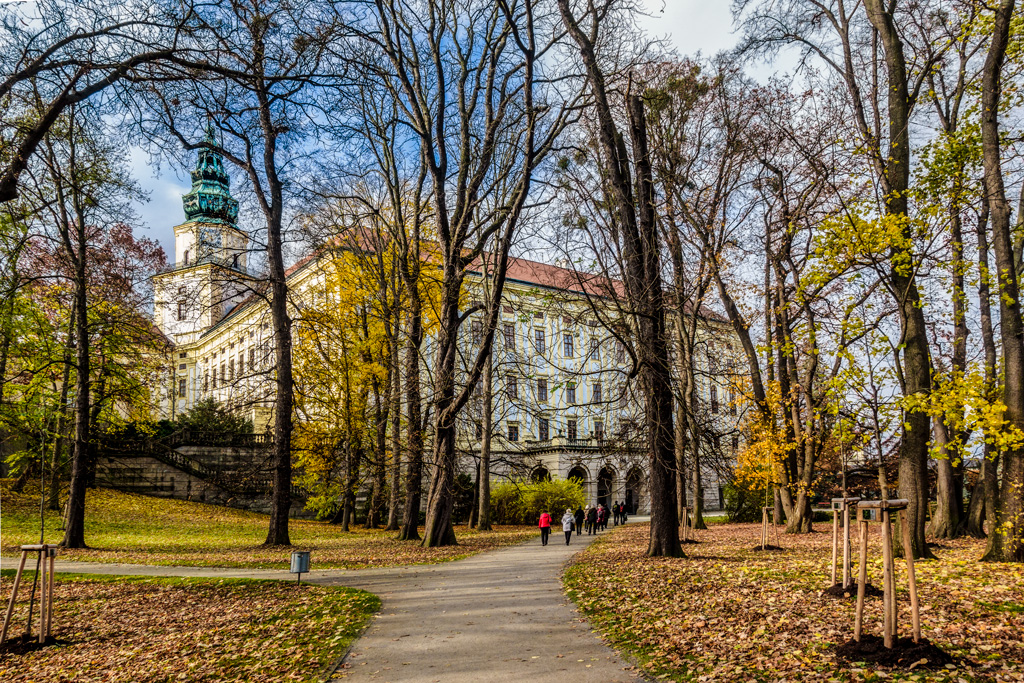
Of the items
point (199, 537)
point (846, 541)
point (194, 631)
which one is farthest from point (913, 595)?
point (199, 537)

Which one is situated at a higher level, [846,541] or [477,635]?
[846,541]

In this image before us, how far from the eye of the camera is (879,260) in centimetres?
1277

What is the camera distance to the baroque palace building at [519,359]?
51.1 ft

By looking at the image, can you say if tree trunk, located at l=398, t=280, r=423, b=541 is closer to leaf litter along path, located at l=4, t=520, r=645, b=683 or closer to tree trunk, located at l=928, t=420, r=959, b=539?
leaf litter along path, located at l=4, t=520, r=645, b=683

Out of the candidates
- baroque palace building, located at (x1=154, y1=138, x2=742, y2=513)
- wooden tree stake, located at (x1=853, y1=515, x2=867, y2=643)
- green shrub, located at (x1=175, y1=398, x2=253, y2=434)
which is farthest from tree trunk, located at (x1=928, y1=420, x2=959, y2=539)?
green shrub, located at (x1=175, y1=398, x2=253, y2=434)

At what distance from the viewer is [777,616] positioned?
7.99m

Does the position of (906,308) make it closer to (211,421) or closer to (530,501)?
(530,501)

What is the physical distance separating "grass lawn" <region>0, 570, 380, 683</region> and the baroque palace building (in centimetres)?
513

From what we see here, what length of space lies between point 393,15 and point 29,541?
19.1 meters

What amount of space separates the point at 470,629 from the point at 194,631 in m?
3.62

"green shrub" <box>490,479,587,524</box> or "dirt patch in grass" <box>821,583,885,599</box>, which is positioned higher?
"dirt patch in grass" <box>821,583,885,599</box>

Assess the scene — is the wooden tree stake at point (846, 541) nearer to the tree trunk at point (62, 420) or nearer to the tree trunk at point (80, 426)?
the tree trunk at point (80, 426)

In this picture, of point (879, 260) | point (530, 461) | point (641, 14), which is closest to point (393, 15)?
point (641, 14)

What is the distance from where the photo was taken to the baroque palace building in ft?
51.1
